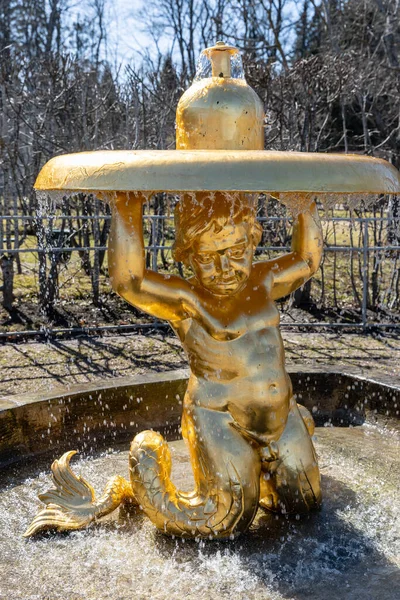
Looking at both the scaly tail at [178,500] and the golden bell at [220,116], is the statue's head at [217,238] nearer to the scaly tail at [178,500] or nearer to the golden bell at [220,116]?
the golden bell at [220,116]

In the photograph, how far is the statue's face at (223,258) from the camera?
279 centimetres

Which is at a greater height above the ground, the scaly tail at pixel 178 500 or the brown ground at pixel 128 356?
the scaly tail at pixel 178 500

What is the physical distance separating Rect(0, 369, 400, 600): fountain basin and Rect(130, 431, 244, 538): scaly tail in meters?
0.08

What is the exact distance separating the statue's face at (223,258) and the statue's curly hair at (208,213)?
3 centimetres

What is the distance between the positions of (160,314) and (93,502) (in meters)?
0.97

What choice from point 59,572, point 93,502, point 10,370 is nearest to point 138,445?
point 93,502

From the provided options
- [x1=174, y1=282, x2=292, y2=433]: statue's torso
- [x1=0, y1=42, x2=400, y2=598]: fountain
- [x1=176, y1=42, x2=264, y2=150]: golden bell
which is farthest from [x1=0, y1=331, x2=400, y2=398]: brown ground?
[x1=176, y1=42, x2=264, y2=150]: golden bell

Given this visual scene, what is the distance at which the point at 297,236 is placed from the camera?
3166 mm

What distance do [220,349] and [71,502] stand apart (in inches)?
40.8

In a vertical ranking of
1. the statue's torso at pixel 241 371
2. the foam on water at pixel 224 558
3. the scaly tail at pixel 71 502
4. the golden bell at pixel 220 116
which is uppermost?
the golden bell at pixel 220 116

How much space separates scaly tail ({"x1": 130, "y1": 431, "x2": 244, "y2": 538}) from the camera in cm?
288

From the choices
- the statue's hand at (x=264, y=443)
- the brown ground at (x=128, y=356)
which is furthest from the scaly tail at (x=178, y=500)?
the brown ground at (x=128, y=356)

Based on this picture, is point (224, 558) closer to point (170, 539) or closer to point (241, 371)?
point (170, 539)

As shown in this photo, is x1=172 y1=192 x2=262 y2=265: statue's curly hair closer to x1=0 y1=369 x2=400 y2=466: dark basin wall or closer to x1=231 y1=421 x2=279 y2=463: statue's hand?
x1=231 y1=421 x2=279 y2=463: statue's hand
